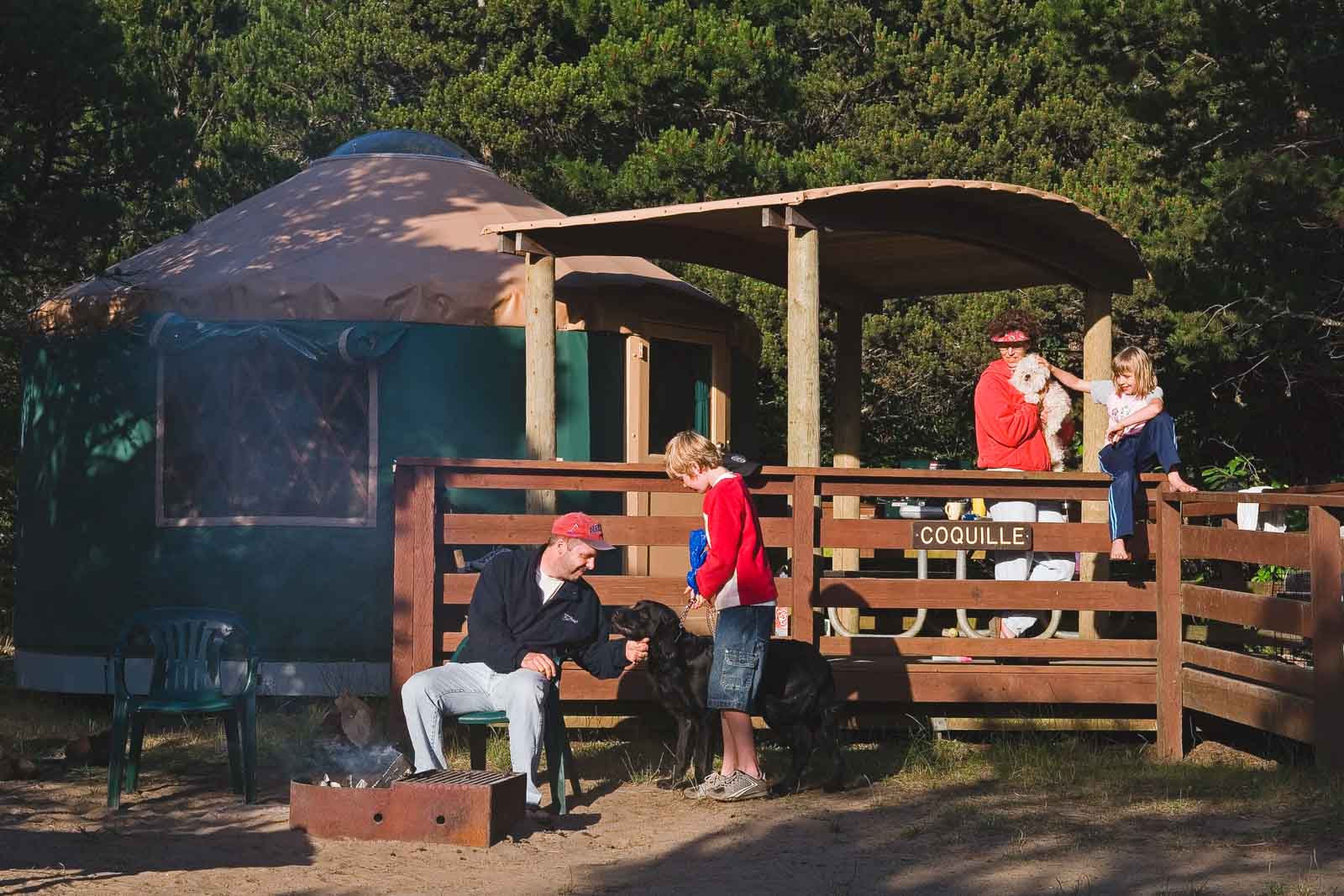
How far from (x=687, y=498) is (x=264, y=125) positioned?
39.1 feet

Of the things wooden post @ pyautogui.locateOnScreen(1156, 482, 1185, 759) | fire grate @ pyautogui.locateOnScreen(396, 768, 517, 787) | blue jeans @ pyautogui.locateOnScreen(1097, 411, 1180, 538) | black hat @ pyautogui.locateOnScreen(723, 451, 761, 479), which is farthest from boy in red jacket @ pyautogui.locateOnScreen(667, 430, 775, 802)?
wooden post @ pyautogui.locateOnScreen(1156, 482, 1185, 759)

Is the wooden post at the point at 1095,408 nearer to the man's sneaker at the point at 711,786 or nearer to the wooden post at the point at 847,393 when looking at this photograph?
the wooden post at the point at 847,393

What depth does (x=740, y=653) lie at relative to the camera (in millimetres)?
5648

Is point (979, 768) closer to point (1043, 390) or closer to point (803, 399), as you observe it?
point (803, 399)

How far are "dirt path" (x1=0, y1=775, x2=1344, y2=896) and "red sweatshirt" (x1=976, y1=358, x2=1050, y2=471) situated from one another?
1966 mm

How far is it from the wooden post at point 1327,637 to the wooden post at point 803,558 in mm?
1930

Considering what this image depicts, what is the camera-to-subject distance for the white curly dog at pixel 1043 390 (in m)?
7.42

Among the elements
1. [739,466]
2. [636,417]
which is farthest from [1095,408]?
[739,466]

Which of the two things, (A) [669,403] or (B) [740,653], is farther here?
(A) [669,403]

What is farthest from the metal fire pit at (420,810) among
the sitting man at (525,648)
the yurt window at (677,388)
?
the yurt window at (677,388)

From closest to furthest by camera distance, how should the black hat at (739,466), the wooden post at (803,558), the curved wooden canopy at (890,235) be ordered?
the black hat at (739,466) → the wooden post at (803,558) → the curved wooden canopy at (890,235)

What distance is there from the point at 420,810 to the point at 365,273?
4261mm

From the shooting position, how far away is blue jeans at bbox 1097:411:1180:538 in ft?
22.0

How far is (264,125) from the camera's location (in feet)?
63.3
